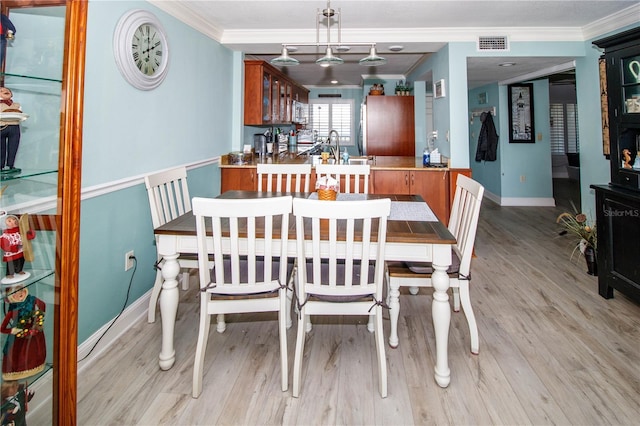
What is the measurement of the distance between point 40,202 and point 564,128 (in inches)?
443

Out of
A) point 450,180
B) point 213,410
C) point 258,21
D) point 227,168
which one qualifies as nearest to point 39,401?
point 213,410

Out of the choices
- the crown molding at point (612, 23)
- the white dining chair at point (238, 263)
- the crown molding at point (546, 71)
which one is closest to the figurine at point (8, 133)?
the white dining chair at point (238, 263)

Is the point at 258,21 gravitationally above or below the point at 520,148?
above

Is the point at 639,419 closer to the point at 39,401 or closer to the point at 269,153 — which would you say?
the point at 39,401

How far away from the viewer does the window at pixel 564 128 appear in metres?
9.27

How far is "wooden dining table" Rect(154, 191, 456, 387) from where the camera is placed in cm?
174

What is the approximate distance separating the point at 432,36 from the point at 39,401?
4.02m

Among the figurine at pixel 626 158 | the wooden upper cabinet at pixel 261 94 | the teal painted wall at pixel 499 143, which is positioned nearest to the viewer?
the figurine at pixel 626 158

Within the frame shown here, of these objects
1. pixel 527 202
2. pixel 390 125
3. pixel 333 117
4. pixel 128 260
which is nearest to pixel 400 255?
pixel 128 260

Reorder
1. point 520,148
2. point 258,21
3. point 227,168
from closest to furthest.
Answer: point 258,21, point 227,168, point 520,148

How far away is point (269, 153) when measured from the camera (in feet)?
16.9

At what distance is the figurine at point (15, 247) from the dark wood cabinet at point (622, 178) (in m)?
3.22

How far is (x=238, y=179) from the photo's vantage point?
4094 millimetres

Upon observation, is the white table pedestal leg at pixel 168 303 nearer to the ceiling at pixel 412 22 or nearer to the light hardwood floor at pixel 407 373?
the light hardwood floor at pixel 407 373
